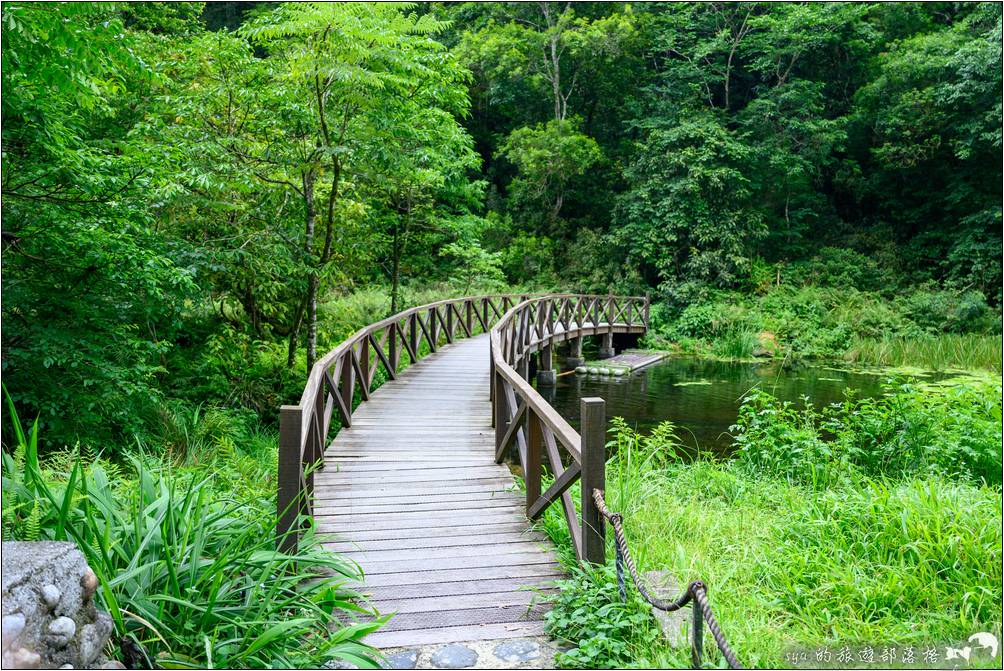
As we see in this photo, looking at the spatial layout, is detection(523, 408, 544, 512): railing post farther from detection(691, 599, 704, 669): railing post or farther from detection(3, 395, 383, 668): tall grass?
detection(691, 599, 704, 669): railing post

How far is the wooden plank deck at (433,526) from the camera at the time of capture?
3.40m

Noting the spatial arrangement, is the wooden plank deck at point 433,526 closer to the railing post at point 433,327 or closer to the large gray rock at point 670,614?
the large gray rock at point 670,614

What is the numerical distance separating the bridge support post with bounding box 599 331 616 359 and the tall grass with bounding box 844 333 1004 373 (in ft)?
19.3

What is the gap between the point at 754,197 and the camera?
2292 cm

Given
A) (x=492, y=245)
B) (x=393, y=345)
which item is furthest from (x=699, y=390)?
(x=492, y=245)

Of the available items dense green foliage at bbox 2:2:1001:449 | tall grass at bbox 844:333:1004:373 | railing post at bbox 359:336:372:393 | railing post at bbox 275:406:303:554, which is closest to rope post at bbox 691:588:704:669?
railing post at bbox 275:406:303:554

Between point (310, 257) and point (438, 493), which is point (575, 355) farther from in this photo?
point (438, 493)

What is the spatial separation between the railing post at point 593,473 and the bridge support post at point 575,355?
44.1 ft

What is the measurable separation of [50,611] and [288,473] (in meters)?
1.40

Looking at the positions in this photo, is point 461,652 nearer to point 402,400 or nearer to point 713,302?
point 402,400

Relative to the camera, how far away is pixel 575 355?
689 inches

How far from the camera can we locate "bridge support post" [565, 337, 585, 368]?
1712cm

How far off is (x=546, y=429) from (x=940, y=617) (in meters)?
2.21

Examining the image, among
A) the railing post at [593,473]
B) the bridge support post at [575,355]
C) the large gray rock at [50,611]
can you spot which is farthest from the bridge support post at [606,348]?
the large gray rock at [50,611]
